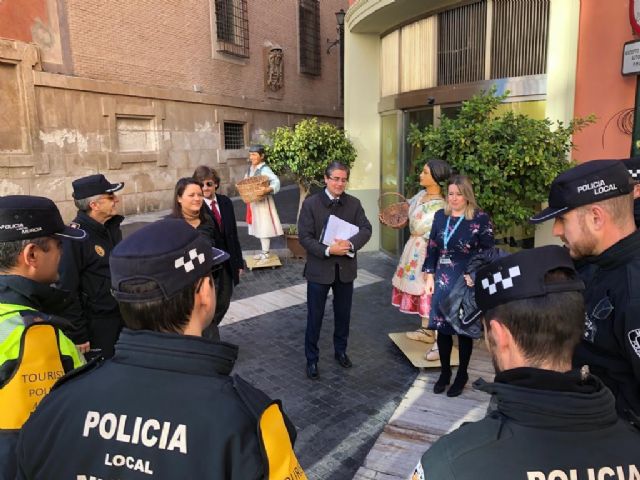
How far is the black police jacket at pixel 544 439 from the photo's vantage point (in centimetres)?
110

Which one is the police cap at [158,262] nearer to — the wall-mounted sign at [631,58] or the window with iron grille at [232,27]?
the wall-mounted sign at [631,58]

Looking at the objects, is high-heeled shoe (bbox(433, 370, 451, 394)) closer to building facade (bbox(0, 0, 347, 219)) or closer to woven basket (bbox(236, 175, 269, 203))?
woven basket (bbox(236, 175, 269, 203))

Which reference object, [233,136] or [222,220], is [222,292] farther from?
[233,136]

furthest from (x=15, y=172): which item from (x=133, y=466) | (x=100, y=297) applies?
(x=133, y=466)

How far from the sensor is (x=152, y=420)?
1174mm

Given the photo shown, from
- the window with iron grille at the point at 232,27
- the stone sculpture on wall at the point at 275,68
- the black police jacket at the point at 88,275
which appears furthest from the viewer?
the stone sculpture on wall at the point at 275,68

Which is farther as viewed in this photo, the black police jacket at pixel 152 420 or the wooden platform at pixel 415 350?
the wooden platform at pixel 415 350

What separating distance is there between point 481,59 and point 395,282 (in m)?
3.45

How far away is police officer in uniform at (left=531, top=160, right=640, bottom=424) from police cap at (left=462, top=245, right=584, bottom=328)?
1.78ft

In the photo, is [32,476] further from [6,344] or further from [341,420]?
[341,420]

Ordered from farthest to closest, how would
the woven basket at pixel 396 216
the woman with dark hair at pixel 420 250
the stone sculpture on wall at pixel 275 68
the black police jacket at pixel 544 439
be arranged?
the stone sculpture on wall at pixel 275 68
the woven basket at pixel 396 216
the woman with dark hair at pixel 420 250
the black police jacket at pixel 544 439

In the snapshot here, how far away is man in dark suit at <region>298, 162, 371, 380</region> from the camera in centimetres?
438

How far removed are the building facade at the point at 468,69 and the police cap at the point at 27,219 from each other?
5065 mm

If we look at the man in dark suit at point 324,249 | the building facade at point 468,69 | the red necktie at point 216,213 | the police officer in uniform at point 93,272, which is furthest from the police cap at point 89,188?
the building facade at point 468,69
